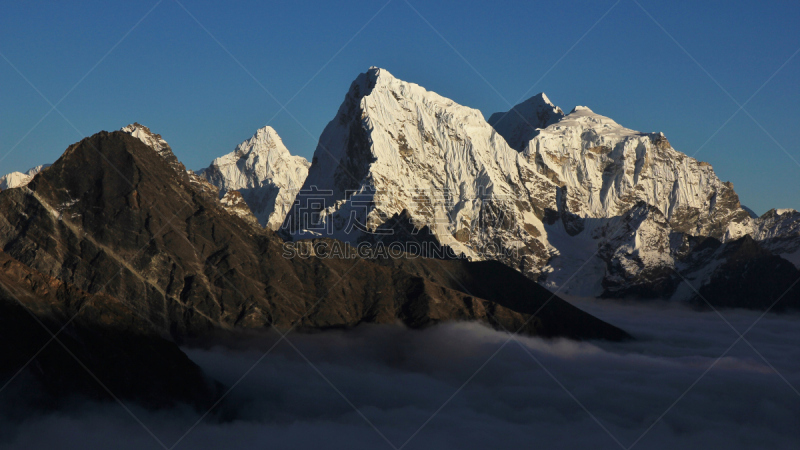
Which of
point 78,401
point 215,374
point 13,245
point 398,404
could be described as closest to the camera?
point 78,401

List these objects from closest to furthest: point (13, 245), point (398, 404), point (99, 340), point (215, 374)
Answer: point (99, 340)
point (215, 374)
point (13, 245)
point (398, 404)

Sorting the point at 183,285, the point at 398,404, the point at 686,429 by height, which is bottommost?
the point at 183,285

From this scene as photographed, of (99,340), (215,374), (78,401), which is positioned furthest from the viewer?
(215,374)

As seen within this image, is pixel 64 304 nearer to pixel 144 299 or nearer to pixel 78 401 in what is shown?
pixel 78 401

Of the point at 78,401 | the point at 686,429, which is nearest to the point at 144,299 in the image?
the point at 78,401

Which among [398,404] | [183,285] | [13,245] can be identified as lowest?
[13,245]

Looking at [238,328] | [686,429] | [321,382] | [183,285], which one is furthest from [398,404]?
[686,429]

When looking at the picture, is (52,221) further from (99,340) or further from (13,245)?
(99,340)

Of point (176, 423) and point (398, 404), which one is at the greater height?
point (398, 404)

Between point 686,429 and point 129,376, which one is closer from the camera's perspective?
point 129,376
